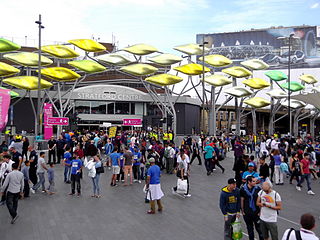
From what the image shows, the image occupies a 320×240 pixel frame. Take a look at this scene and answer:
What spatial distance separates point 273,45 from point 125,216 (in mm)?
81892

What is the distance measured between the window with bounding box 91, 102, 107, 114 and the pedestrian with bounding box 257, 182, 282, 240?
140 feet

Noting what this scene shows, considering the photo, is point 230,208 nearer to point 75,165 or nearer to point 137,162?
point 75,165

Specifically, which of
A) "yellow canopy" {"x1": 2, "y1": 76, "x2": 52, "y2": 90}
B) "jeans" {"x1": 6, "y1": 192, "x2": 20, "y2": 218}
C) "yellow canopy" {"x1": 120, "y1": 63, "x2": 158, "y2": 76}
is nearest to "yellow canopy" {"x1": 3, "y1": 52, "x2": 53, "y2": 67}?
"yellow canopy" {"x1": 2, "y1": 76, "x2": 52, "y2": 90}

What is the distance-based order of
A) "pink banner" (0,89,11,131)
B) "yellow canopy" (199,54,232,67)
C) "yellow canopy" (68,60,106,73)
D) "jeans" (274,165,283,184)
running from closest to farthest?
"pink banner" (0,89,11,131)
"jeans" (274,165,283,184)
"yellow canopy" (68,60,106,73)
"yellow canopy" (199,54,232,67)

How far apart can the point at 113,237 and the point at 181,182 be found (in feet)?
12.5

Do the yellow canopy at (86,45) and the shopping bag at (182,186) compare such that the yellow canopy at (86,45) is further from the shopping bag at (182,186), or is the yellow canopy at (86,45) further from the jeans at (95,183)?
the shopping bag at (182,186)

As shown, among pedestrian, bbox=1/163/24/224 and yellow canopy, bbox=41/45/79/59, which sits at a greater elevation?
yellow canopy, bbox=41/45/79/59

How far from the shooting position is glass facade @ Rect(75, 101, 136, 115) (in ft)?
151

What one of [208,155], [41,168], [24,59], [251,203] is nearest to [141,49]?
[24,59]

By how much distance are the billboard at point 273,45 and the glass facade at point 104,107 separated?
44896 mm

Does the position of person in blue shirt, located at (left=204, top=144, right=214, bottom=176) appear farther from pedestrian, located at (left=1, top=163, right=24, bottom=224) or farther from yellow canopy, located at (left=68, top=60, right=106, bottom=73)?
yellow canopy, located at (left=68, top=60, right=106, bottom=73)

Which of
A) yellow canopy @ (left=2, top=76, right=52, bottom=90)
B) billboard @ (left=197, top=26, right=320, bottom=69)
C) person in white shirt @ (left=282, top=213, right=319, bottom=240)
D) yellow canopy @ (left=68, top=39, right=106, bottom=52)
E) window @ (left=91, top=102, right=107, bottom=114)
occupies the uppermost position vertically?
billboard @ (left=197, top=26, right=320, bottom=69)

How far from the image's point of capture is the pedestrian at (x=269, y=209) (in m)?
5.43

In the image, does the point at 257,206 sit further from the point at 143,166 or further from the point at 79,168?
the point at 143,166
